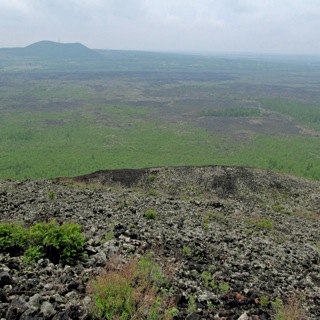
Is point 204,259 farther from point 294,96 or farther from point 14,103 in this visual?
point 294,96

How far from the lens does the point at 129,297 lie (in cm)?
574

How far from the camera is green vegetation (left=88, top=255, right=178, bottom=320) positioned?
18.3 ft

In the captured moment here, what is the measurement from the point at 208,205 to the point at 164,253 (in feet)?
31.9

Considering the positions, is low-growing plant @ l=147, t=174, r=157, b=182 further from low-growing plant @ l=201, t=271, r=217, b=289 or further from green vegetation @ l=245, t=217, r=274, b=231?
low-growing plant @ l=201, t=271, r=217, b=289

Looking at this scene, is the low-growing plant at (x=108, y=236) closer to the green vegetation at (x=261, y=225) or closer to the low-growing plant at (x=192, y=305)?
the low-growing plant at (x=192, y=305)

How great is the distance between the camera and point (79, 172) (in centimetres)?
4822

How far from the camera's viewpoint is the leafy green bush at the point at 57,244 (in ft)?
25.7

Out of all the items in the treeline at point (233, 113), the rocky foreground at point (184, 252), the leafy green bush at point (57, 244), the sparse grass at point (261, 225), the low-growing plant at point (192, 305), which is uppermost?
the leafy green bush at point (57, 244)

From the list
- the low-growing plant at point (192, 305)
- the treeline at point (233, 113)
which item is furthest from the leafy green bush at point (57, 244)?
the treeline at point (233, 113)

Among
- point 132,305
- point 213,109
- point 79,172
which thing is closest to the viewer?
point 132,305

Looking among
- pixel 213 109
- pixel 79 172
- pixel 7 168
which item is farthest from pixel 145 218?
pixel 213 109

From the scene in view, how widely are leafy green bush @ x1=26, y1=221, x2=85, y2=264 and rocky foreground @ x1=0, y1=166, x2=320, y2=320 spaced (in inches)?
11.2

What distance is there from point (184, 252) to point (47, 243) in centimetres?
412

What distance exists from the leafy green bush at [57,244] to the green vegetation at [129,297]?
4.65 ft
